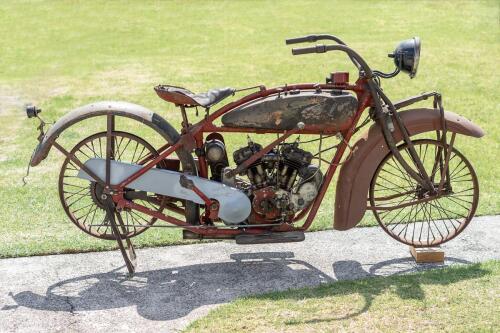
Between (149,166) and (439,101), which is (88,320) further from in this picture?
(439,101)

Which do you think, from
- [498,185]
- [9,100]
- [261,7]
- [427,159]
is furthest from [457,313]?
[261,7]

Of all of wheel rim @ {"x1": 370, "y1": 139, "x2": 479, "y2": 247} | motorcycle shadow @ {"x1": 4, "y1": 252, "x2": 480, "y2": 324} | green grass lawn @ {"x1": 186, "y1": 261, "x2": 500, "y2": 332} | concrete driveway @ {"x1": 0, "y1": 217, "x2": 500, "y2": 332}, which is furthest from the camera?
wheel rim @ {"x1": 370, "y1": 139, "x2": 479, "y2": 247}

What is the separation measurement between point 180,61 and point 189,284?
27.5ft

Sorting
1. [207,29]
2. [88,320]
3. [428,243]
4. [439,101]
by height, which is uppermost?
[207,29]

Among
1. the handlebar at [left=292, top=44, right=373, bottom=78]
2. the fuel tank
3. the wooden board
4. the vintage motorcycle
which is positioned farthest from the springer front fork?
the wooden board

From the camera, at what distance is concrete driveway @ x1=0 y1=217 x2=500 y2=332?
17.4 ft

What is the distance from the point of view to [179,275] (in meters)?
5.89

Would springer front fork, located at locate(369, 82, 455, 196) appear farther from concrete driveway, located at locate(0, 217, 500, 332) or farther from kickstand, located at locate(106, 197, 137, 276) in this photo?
kickstand, located at locate(106, 197, 137, 276)

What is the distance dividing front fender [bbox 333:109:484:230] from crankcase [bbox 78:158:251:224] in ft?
2.54

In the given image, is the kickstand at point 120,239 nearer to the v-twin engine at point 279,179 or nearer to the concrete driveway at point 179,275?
the concrete driveway at point 179,275

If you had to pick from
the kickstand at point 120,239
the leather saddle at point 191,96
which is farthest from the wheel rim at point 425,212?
the kickstand at point 120,239

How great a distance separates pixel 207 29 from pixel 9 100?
18.9ft

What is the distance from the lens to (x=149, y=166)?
5781 millimetres

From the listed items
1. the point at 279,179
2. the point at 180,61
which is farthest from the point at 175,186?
the point at 180,61
